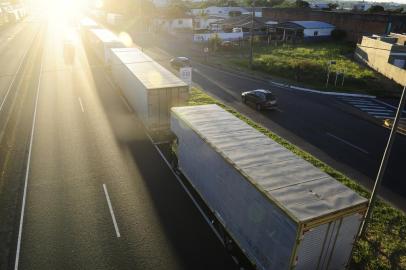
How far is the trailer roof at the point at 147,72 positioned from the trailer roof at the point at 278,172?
680 centimetres

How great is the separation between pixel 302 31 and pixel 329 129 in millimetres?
49098

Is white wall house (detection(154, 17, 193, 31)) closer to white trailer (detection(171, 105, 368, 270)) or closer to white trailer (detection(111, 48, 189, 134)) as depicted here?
white trailer (detection(111, 48, 189, 134))

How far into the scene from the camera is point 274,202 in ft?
28.1

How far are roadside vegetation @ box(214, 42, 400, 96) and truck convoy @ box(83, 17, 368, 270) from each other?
26129 millimetres

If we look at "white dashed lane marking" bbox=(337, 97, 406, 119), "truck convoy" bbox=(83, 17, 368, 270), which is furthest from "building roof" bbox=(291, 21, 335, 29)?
"truck convoy" bbox=(83, 17, 368, 270)

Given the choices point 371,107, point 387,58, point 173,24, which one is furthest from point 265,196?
point 173,24

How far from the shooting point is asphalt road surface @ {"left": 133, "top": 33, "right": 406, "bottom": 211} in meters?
17.9

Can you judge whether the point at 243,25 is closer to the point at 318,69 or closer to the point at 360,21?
the point at 360,21

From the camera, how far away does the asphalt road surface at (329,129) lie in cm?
1788

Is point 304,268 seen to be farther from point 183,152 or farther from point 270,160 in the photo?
point 183,152

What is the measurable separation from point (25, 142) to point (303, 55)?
143 ft

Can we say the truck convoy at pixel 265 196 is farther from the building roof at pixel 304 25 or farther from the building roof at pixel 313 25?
the building roof at pixel 313 25

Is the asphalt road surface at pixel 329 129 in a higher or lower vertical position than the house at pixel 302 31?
lower

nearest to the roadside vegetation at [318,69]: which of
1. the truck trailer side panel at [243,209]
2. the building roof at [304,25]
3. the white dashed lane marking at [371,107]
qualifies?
the white dashed lane marking at [371,107]
